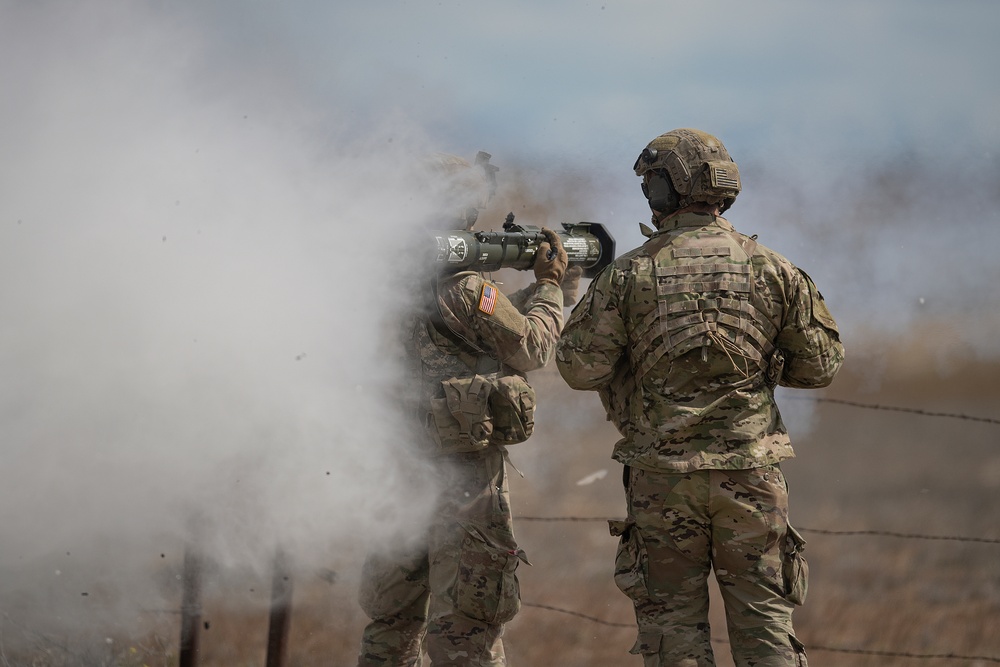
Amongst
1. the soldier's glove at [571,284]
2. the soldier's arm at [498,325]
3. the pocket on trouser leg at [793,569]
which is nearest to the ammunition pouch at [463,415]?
the soldier's arm at [498,325]

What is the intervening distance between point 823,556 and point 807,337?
4.40 metres

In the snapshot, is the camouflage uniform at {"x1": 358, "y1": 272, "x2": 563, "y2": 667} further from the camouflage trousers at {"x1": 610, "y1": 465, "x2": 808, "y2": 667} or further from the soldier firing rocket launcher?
the camouflage trousers at {"x1": 610, "y1": 465, "x2": 808, "y2": 667}

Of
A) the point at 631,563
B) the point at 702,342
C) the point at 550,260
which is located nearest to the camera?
the point at 702,342

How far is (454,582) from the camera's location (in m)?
4.39

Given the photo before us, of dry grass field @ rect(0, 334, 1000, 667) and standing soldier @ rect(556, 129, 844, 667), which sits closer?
standing soldier @ rect(556, 129, 844, 667)

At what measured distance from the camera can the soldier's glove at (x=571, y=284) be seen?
5.18m

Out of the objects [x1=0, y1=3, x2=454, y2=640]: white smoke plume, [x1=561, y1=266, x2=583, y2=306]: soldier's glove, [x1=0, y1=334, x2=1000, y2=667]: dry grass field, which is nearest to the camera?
[x1=0, y1=3, x2=454, y2=640]: white smoke plume

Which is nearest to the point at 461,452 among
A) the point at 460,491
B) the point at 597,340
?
the point at 460,491

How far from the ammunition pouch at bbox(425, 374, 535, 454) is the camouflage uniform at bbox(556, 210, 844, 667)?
0.44m

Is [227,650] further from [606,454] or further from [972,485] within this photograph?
[972,485]

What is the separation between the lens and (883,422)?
9461 millimetres

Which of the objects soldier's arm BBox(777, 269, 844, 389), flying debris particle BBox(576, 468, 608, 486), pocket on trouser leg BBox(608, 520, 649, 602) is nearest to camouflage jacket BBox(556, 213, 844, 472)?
soldier's arm BBox(777, 269, 844, 389)

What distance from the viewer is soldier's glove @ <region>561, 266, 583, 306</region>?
5.18m

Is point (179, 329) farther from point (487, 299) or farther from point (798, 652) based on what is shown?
point (798, 652)
